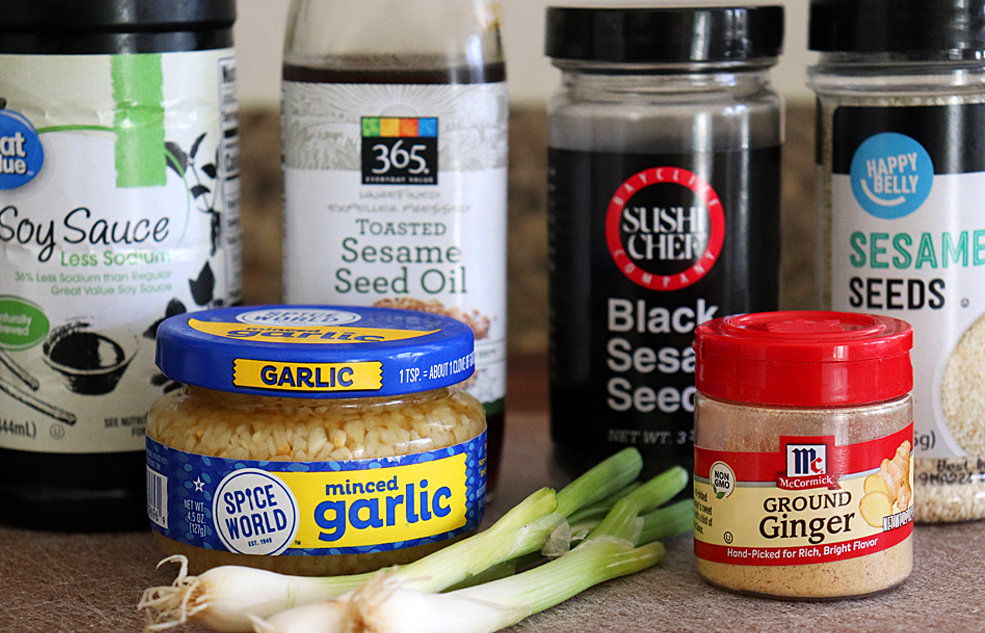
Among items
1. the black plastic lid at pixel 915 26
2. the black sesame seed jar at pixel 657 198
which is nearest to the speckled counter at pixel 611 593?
the black sesame seed jar at pixel 657 198

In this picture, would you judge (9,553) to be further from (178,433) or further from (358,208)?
(358,208)

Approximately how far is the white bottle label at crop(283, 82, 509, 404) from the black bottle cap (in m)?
0.11

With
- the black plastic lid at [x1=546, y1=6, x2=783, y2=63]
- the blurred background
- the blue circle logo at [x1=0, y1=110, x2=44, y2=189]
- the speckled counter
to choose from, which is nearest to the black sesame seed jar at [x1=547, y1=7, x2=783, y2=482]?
the black plastic lid at [x1=546, y1=6, x2=783, y2=63]

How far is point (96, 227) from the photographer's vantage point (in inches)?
31.7

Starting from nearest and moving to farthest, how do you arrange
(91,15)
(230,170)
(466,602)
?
(466,602)
(91,15)
(230,170)

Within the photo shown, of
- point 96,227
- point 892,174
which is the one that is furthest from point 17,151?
point 892,174

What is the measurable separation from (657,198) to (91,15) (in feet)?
1.28

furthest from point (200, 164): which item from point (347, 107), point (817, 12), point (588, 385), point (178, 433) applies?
point (817, 12)

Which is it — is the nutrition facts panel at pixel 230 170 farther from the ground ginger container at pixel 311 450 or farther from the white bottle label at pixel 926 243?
the white bottle label at pixel 926 243

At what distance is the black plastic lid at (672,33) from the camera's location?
0.82 metres

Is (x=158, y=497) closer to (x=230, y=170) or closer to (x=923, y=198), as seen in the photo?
(x=230, y=170)

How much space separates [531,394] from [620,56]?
51 centimetres

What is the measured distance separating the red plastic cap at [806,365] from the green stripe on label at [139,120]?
379mm

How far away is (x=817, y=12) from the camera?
855 mm
